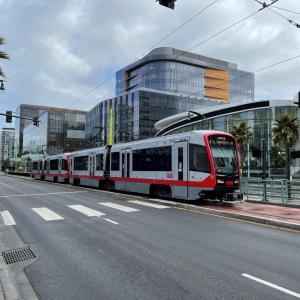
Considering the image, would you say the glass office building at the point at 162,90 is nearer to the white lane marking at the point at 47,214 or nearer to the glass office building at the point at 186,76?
the glass office building at the point at 186,76

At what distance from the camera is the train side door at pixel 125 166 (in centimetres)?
2425

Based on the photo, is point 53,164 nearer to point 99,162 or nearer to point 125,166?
point 99,162

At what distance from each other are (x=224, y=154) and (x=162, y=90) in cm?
10220

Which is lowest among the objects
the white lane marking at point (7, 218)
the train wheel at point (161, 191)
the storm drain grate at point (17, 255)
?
Result: the storm drain grate at point (17, 255)

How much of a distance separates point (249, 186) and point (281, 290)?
52.7 ft

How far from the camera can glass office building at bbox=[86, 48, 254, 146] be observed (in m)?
102

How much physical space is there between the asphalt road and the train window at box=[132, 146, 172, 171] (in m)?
7.00

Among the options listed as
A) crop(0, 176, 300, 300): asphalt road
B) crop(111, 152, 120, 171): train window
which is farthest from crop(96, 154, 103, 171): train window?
crop(0, 176, 300, 300): asphalt road

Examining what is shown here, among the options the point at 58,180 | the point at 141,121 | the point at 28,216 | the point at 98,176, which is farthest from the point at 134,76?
the point at 28,216

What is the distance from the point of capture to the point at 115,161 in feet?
86.4

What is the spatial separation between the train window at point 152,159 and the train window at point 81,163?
10176mm

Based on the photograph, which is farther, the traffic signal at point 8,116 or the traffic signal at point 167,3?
the traffic signal at point 8,116

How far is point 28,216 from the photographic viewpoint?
13922mm

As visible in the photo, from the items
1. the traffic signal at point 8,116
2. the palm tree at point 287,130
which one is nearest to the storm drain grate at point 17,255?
the traffic signal at point 8,116
